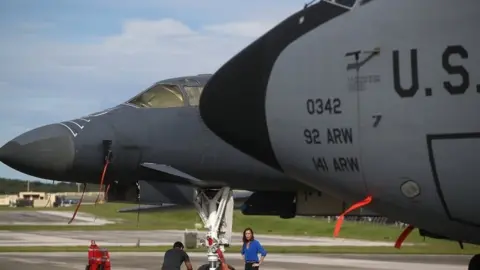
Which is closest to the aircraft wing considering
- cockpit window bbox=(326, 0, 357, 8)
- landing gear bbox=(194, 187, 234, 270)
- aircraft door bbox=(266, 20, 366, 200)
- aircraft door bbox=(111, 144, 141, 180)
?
aircraft door bbox=(111, 144, 141, 180)

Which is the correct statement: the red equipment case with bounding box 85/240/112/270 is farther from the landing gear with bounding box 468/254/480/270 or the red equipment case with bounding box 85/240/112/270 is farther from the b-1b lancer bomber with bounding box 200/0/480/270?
the b-1b lancer bomber with bounding box 200/0/480/270

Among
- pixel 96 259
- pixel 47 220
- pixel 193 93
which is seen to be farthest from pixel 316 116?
pixel 47 220

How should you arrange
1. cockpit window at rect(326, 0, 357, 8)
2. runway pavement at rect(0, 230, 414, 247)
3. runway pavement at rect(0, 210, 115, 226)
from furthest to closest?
runway pavement at rect(0, 210, 115, 226), runway pavement at rect(0, 230, 414, 247), cockpit window at rect(326, 0, 357, 8)

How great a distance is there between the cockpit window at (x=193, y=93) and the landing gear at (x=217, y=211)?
1670 millimetres

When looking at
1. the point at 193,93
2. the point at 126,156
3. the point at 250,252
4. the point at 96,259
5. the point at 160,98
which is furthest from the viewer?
the point at 96,259

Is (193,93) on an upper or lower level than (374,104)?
upper

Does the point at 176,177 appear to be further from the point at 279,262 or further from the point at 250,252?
the point at 279,262

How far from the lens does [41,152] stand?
16047 millimetres

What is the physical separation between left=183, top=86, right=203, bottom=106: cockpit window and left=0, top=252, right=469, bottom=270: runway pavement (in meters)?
8.59

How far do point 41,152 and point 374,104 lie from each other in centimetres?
1072

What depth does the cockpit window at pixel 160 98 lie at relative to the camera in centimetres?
1703

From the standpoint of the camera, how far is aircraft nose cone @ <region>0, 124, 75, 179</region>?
632 inches

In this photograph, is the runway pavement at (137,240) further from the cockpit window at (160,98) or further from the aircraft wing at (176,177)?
the aircraft wing at (176,177)

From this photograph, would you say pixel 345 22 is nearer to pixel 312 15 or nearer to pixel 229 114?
pixel 312 15
